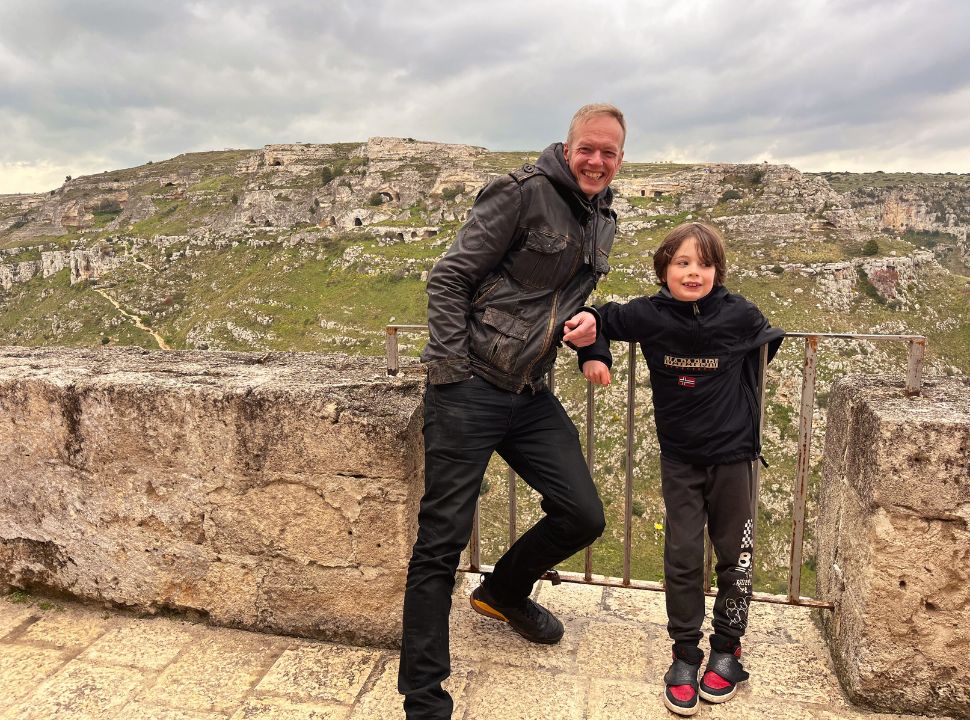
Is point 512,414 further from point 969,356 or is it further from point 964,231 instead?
point 964,231

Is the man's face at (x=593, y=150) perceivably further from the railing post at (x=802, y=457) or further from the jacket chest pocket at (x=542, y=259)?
the railing post at (x=802, y=457)

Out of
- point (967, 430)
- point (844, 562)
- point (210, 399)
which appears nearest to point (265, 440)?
point (210, 399)

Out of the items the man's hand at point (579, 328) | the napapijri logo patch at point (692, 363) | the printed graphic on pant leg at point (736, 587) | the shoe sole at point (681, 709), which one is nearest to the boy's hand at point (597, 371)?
the man's hand at point (579, 328)

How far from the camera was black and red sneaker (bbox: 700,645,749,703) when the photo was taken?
83.9 inches

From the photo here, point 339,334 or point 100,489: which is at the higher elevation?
point 100,489

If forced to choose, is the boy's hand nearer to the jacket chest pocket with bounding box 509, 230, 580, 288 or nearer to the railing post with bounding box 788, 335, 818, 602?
the jacket chest pocket with bounding box 509, 230, 580, 288

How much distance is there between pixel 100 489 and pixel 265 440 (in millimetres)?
833

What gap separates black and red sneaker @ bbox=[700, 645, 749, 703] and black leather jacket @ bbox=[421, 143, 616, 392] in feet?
4.00

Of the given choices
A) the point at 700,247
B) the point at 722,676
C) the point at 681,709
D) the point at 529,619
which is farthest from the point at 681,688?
the point at 700,247

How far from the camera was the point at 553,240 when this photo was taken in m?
2.04

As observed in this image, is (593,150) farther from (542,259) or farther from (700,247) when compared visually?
(700,247)

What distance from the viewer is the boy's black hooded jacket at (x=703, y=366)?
2125 millimetres

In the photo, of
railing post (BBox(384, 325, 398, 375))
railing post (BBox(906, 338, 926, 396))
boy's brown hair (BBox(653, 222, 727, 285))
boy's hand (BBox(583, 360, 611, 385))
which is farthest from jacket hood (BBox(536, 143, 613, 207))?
railing post (BBox(906, 338, 926, 396))

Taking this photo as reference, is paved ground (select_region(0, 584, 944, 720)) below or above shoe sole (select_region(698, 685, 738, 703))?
below
